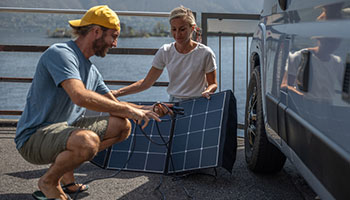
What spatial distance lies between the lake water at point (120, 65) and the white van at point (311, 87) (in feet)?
8.11

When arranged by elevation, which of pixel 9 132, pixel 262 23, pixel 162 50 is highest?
pixel 262 23

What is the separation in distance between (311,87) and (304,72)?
0.15 meters

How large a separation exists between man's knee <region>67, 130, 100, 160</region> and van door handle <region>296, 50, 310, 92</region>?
1.41 metres

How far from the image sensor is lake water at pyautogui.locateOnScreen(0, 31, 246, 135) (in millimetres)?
6038

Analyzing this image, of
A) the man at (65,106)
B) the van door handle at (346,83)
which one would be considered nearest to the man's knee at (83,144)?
the man at (65,106)

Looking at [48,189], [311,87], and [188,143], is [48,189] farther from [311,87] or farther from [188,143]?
[311,87]

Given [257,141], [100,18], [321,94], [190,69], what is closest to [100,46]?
[100,18]

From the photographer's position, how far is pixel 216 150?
3783 millimetres

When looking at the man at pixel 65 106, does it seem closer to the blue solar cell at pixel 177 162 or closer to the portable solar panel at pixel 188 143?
the portable solar panel at pixel 188 143

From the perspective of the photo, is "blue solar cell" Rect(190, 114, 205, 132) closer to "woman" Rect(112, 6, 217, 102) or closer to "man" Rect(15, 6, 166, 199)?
"woman" Rect(112, 6, 217, 102)

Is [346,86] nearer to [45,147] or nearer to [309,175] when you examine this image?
[309,175]

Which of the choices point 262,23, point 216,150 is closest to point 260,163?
point 216,150

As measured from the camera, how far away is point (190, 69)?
430 cm

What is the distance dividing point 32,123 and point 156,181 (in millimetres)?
1208
